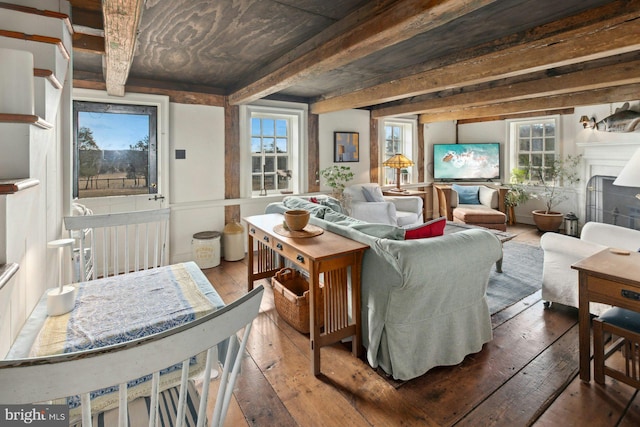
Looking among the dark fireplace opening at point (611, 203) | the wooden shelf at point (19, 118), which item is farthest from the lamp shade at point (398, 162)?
the wooden shelf at point (19, 118)

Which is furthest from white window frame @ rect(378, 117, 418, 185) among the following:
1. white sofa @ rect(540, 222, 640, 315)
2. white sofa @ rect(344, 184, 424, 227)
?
white sofa @ rect(540, 222, 640, 315)

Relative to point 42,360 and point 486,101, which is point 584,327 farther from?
point 486,101

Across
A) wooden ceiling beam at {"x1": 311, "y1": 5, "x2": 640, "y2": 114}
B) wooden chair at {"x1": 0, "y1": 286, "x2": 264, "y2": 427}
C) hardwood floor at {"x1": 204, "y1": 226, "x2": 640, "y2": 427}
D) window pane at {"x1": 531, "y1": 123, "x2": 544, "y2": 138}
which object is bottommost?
hardwood floor at {"x1": 204, "y1": 226, "x2": 640, "y2": 427}

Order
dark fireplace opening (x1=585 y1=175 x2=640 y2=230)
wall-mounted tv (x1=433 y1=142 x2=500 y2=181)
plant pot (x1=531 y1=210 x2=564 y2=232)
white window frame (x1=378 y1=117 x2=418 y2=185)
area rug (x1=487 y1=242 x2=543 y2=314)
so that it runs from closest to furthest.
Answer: area rug (x1=487 y1=242 x2=543 y2=314) < dark fireplace opening (x1=585 y1=175 x2=640 y2=230) < plant pot (x1=531 y1=210 x2=564 y2=232) < white window frame (x1=378 y1=117 x2=418 y2=185) < wall-mounted tv (x1=433 y1=142 x2=500 y2=181)

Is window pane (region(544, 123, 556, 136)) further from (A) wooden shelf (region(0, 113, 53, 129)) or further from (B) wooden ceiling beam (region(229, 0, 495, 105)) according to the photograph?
(A) wooden shelf (region(0, 113, 53, 129))

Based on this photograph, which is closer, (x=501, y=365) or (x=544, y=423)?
(x=544, y=423)

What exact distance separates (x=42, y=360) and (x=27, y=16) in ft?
5.04

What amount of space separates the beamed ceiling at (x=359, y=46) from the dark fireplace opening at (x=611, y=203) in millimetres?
1336

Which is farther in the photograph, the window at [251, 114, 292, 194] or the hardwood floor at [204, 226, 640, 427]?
the window at [251, 114, 292, 194]

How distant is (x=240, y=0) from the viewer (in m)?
2.04

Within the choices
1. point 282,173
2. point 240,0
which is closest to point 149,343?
point 240,0

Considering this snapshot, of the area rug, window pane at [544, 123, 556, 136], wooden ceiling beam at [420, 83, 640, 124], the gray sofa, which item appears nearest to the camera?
the gray sofa

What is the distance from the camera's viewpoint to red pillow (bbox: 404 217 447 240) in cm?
222

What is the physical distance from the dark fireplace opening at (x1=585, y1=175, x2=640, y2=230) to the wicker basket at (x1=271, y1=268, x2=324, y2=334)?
465 cm
